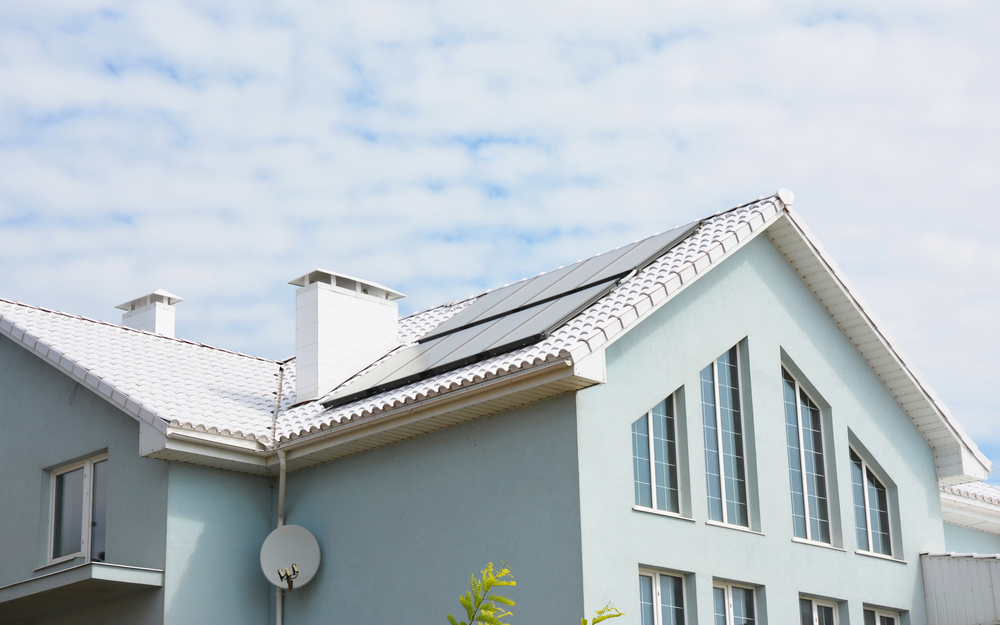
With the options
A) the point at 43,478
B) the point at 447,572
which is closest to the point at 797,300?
the point at 447,572

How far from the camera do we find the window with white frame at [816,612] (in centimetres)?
1667

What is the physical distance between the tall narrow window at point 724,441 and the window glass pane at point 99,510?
348 inches

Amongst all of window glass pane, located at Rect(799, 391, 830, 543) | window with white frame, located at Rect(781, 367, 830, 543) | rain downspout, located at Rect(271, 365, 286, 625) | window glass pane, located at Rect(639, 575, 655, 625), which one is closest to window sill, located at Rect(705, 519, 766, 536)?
window with white frame, located at Rect(781, 367, 830, 543)

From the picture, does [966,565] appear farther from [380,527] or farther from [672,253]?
[380,527]

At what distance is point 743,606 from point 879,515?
4.12 m

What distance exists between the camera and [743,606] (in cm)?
1586

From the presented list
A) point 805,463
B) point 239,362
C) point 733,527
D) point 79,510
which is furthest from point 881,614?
point 79,510

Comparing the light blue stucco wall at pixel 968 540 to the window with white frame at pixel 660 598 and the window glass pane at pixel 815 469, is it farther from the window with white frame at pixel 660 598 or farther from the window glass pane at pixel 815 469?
the window with white frame at pixel 660 598

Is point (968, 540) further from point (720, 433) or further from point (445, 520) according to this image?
point (445, 520)

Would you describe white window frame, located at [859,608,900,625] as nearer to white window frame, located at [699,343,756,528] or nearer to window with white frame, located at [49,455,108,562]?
white window frame, located at [699,343,756,528]

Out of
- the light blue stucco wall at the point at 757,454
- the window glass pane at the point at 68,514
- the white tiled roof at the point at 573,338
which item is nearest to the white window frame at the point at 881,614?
the light blue stucco wall at the point at 757,454

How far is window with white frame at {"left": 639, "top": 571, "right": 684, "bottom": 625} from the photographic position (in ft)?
48.2

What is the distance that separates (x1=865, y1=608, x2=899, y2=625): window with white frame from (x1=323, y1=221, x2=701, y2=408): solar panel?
6.36 m

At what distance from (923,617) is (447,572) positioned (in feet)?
27.0
